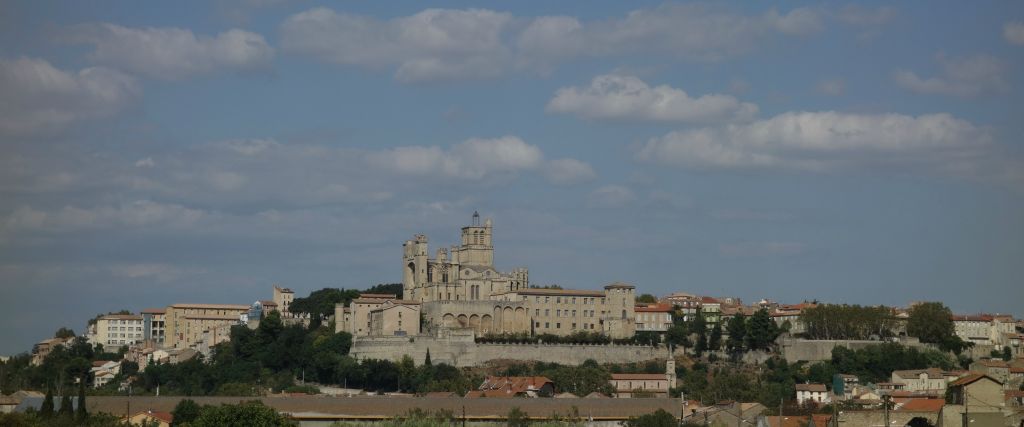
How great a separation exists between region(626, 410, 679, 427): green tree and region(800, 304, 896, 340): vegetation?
2997 cm

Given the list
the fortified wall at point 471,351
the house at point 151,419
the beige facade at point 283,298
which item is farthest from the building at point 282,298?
the house at point 151,419

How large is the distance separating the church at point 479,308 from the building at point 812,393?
1656cm

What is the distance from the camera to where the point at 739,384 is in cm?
8156

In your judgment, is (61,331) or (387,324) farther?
(61,331)

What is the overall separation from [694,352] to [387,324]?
1665 centimetres

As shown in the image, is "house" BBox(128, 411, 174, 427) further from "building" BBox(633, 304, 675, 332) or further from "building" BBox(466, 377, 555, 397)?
"building" BBox(633, 304, 675, 332)

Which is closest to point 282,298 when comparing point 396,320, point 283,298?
point 283,298

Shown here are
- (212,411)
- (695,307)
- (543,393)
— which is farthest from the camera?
(695,307)

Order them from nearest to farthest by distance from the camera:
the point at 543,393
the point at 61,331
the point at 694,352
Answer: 1. the point at 543,393
2. the point at 694,352
3. the point at 61,331

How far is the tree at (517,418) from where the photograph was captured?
208 feet

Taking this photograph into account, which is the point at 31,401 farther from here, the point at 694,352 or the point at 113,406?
the point at 694,352

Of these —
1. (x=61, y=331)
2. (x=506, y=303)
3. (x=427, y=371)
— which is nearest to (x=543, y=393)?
(x=427, y=371)

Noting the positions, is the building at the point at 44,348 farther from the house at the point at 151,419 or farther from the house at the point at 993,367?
the house at the point at 993,367

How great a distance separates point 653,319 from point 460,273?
11470 millimetres
